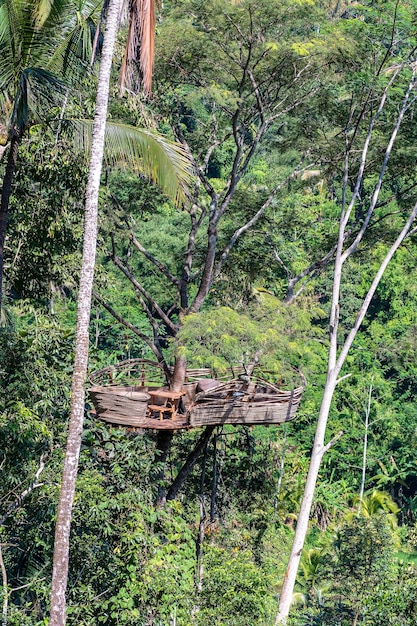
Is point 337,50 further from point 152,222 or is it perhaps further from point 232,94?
point 152,222

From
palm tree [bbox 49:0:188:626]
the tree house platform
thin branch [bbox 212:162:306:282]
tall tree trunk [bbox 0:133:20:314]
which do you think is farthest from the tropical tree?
tall tree trunk [bbox 0:133:20:314]

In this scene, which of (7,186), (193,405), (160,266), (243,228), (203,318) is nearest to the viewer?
(7,186)

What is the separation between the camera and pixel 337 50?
13586 mm

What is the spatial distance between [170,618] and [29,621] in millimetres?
1783

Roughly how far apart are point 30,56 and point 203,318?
423 centimetres

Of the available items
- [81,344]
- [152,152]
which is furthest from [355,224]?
[81,344]

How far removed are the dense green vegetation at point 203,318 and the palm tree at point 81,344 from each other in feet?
4.22

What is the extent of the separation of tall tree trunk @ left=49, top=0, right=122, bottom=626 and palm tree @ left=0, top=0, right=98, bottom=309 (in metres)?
1.01

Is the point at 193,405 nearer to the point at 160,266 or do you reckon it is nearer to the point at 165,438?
the point at 165,438

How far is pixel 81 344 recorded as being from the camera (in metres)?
7.56

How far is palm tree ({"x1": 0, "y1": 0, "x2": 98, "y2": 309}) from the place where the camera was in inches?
339

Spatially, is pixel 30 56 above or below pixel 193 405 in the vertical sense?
above

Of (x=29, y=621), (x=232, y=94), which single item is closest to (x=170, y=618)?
(x=29, y=621)

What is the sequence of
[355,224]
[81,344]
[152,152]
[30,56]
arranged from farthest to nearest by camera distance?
[355,224] → [30,56] → [152,152] → [81,344]
